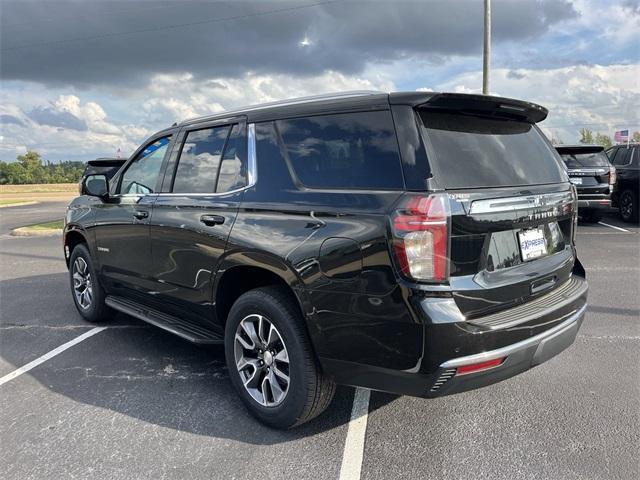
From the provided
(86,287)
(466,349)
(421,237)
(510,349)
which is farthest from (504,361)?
(86,287)

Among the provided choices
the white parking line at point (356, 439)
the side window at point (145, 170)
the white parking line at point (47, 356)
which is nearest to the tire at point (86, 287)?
the white parking line at point (47, 356)

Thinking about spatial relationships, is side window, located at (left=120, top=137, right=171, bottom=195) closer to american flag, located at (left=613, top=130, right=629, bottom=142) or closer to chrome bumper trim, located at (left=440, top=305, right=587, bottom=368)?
chrome bumper trim, located at (left=440, top=305, right=587, bottom=368)

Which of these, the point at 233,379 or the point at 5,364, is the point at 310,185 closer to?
the point at 233,379

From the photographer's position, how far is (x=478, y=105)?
8.95ft

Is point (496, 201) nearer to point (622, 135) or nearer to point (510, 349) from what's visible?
point (510, 349)

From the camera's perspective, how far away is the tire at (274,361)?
276 centimetres

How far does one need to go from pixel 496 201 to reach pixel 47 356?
152 inches

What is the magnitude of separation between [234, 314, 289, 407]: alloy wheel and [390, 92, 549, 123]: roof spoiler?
150 centimetres

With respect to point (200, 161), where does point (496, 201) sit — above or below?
below

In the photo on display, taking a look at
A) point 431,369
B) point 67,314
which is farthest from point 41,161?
point 431,369

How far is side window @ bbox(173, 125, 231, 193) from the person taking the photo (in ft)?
11.5

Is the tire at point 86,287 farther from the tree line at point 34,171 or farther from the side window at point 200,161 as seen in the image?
the tree line at point 34,171

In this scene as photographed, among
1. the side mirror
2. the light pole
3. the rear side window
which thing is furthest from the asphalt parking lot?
the light pole

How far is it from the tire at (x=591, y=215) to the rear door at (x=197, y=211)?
36.2 ft
